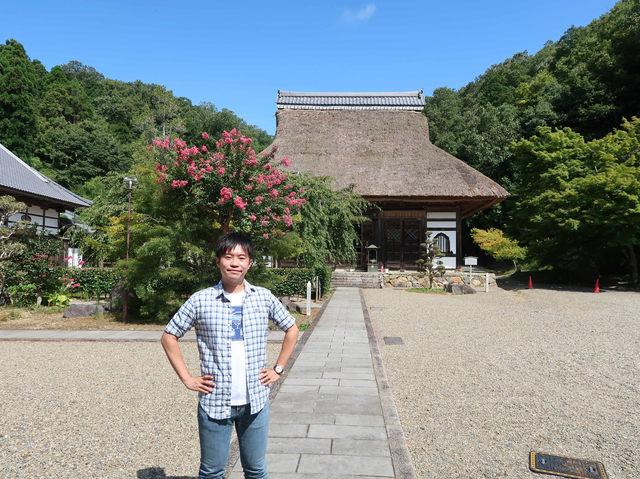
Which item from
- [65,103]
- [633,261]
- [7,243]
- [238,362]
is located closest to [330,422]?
[238,362]

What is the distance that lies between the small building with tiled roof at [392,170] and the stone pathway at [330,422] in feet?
37.9

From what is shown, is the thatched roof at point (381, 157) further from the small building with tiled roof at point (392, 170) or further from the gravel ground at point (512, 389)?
the gravel ground at point (512, 389)

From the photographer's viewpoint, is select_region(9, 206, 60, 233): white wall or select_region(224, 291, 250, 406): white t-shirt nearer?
select_region(224, 291, 250, 406): white t-shirt

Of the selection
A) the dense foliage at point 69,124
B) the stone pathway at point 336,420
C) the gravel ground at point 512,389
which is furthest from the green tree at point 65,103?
the stone pathway at point 336,420

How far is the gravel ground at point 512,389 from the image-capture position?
2930 mm

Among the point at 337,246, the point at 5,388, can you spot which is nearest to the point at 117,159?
the point at 337,246

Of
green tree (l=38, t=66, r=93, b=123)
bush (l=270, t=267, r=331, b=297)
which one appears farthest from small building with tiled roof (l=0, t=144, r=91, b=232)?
green tree (l=38, t=66, r=93, b=123)

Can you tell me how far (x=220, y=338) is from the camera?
1.77 meters

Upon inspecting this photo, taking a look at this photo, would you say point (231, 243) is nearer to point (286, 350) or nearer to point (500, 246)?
point (286, 350)

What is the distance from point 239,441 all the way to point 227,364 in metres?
0.38

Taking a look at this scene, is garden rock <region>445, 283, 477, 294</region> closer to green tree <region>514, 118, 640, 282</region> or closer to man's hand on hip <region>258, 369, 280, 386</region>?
green tree <region>514, 118, 640, 282</region>

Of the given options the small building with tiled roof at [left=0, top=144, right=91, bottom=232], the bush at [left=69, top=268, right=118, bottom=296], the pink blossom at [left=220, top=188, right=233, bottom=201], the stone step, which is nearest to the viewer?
→ the pink blossom at [left=220, top=188, right=233, bottom=201]

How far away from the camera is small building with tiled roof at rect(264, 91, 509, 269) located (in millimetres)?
16062

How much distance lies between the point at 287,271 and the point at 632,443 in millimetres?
9365
